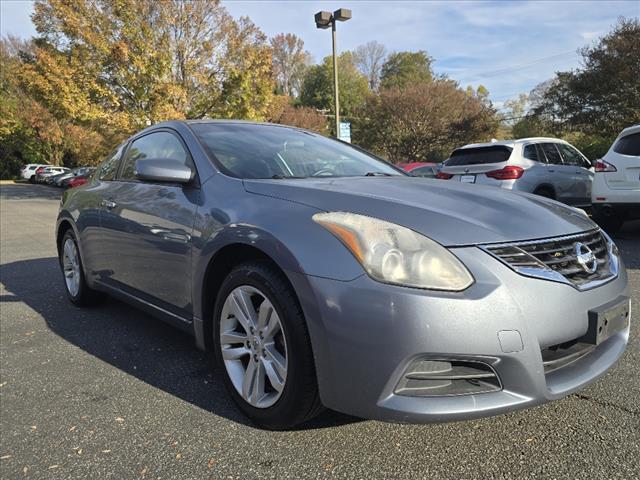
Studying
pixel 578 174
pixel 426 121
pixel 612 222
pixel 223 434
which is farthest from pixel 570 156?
pixel 426 121

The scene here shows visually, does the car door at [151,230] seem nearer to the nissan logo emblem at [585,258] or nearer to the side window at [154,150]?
the side window at [154,150]

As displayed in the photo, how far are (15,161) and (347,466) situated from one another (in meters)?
50.9

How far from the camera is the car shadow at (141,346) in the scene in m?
2.78

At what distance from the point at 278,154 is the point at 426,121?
90.9 feet

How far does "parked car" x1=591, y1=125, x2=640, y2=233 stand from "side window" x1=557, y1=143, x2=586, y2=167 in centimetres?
183

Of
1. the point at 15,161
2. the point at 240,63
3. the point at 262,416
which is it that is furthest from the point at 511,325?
the point at 15,161

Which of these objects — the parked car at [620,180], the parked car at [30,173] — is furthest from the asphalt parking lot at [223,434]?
the parked car at [30,173]

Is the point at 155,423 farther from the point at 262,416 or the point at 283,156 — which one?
the point at 283,156

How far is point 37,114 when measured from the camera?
34906 millimetres

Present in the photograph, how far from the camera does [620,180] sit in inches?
273

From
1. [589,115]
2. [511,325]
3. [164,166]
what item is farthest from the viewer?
[589,115]

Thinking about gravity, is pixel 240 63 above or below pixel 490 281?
above

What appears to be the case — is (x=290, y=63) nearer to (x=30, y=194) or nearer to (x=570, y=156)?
(x=30, y=194)

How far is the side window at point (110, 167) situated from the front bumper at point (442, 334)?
273 centimetres
